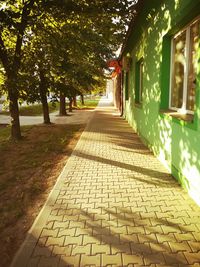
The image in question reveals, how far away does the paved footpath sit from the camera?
2973mm

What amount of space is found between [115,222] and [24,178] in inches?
113

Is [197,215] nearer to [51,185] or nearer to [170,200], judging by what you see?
[170,200]

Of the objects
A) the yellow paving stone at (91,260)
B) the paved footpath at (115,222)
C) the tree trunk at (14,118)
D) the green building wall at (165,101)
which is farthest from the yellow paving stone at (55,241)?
the tree trunk at (14,118)

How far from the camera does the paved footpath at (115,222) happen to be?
2973mm

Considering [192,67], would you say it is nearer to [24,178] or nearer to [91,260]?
[91,260]

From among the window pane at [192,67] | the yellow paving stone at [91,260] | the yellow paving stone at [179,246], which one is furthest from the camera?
the window pane at [192,67]

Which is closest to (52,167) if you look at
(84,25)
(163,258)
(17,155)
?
(17,155)

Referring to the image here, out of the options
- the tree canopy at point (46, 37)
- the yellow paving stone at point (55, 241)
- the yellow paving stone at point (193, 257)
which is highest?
the tree canopy at point (46, 37)

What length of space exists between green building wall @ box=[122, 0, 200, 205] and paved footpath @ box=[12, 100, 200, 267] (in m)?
0.39

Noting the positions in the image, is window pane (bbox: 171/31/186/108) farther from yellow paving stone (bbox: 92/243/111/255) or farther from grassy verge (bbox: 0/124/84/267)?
yellow paving stone (bbox: 92/243/111/255)

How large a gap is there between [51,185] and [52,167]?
132cm

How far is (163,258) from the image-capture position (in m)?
2.95

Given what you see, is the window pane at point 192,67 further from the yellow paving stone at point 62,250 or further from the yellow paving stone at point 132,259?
the yellow paving stone at point 62,250

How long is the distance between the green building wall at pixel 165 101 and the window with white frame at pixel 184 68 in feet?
0.46
